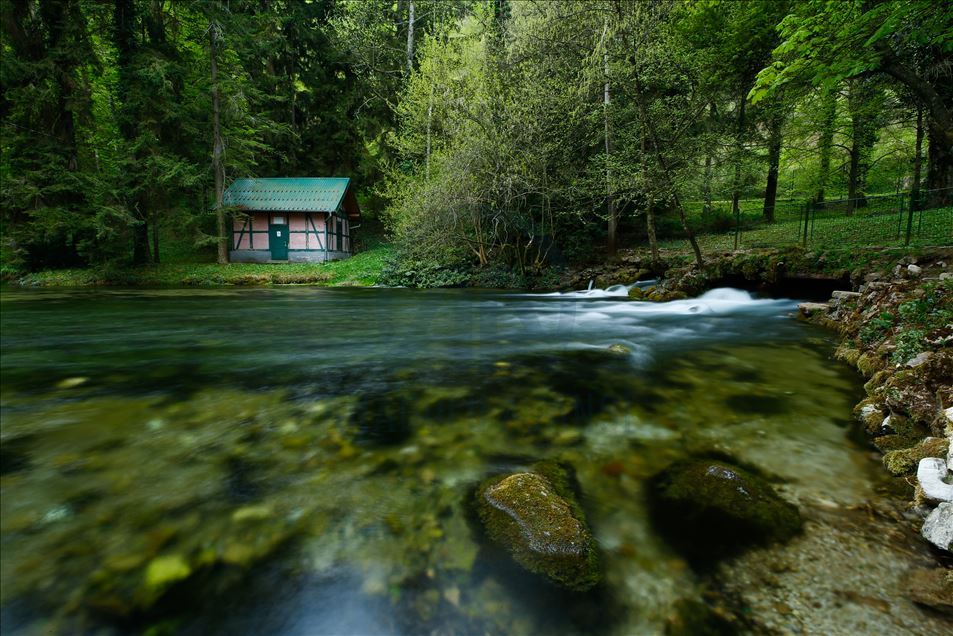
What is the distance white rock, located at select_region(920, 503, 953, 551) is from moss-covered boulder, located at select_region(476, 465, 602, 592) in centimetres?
151

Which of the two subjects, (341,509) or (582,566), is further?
(341,509)

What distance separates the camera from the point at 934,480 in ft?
7.31

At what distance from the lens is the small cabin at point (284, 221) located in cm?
2839

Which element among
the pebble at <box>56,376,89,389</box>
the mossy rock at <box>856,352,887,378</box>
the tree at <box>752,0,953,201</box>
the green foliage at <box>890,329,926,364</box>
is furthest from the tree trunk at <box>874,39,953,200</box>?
the pebble at <box>56,376,89,389</box>

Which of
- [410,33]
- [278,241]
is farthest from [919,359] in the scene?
[410,33]

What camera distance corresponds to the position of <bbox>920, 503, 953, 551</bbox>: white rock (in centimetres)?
193

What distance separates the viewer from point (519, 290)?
17.7 meters

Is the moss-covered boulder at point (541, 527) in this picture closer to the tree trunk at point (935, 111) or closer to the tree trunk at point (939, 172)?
the tree trunk at point (935, 111)

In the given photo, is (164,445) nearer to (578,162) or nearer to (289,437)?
(289,437)

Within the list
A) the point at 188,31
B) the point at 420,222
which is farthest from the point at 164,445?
the point at 188,31

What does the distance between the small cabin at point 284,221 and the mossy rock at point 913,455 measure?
2911 centimetres

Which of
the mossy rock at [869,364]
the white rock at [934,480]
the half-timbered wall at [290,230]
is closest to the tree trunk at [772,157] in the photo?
the mossy rock at [869,364]

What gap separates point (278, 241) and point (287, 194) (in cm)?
312

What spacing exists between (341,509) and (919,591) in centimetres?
259
